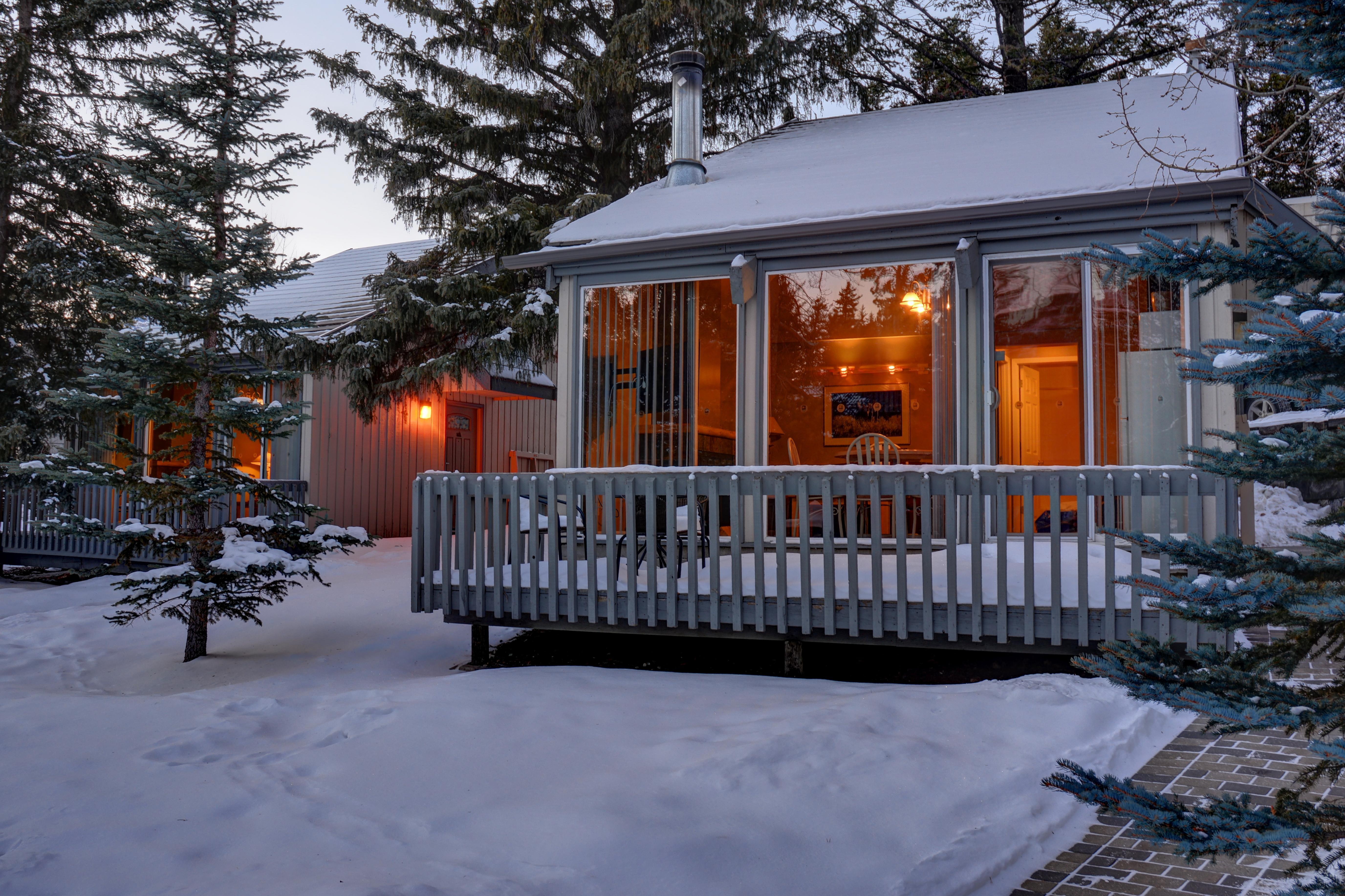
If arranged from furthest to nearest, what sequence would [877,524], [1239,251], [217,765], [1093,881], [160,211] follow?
[160,211], [877,524], [217,765], [1093,881], [1239,251]

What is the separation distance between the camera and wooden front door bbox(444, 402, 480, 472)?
1723 centimetres

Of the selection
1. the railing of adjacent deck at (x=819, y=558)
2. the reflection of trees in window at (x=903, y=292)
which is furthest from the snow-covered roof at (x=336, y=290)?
the railing of adjacent deck at (x=819, y=558)

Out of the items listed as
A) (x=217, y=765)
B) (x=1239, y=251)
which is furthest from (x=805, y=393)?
(x=1239, y=251)

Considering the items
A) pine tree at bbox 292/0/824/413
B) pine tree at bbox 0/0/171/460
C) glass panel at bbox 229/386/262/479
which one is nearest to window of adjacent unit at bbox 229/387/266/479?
glass panel at bbox 229/386/262/479

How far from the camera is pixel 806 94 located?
570 inches

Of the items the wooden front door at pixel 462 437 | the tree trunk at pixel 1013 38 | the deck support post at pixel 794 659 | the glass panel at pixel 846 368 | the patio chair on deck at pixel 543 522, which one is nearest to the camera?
the deck support post at pixel 794 659

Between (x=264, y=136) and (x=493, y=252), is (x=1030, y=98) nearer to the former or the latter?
(x=493, y=252)

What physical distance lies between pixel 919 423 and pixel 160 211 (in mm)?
8105

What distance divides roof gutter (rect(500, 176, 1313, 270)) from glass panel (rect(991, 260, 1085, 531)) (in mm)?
506

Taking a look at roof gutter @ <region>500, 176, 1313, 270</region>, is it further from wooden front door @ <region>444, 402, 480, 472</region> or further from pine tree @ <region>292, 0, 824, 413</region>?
wooden front door @ <region>444, 402, 480, 472</region>

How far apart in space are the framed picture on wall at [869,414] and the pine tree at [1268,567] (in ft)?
30.8

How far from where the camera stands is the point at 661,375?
28.0ft

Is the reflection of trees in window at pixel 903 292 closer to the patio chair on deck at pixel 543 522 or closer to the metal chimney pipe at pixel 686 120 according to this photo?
the metal chimney pipe at pixel 686 120

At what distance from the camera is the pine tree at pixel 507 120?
12289 mm
